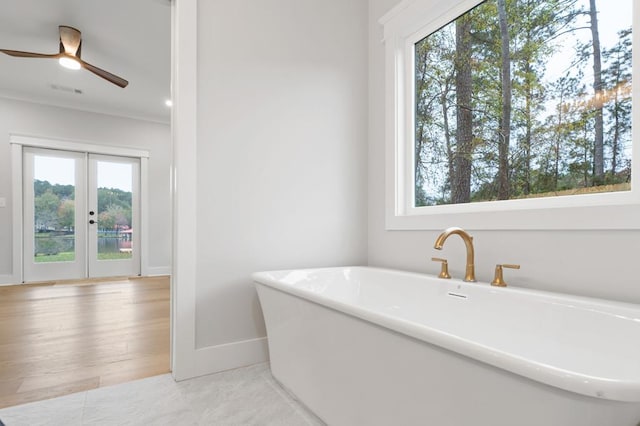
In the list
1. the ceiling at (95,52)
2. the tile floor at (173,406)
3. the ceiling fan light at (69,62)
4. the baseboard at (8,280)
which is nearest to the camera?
the tile floor at (173,406)

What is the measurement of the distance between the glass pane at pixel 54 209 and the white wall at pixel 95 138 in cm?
31

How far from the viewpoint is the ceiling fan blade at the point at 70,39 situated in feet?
9.87

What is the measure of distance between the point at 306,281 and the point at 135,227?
14.5 feet

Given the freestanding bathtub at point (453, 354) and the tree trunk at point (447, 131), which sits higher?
the tree trunk at point (447, 131)

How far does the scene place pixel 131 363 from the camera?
78.5 inches

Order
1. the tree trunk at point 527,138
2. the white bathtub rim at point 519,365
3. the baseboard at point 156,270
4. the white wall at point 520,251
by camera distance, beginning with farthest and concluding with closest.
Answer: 1. the baseboard at point 156,270
2. the tree trunk at point 527,138
3. the white wall at point 520,251
4. the white bathtub rim at point 519,365

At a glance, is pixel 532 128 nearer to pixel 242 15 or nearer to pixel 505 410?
pixel 505 410

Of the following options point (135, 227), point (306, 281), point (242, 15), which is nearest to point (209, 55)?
point (242, 15)

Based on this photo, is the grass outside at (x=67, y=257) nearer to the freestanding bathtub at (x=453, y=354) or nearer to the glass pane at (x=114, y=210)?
the glass pane at (x=114, y=210)

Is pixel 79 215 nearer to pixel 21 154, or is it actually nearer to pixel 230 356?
pixel 21 154

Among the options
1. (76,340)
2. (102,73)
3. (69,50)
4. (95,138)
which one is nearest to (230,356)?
(76,340)

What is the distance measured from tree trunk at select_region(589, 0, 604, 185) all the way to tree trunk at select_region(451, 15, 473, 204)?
622mm

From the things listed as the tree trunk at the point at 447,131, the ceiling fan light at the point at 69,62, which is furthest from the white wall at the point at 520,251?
the ceiling fan light at the point at 69,62

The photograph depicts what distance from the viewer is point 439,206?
2.12 meters
